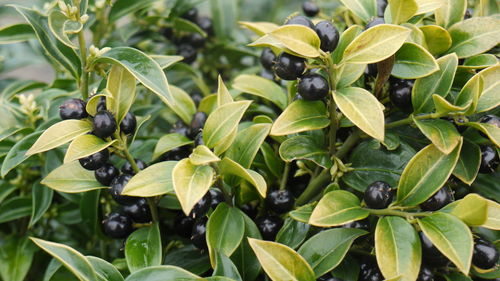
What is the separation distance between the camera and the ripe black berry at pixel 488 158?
99 cm

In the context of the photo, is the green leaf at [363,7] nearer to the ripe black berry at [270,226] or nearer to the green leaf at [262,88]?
the green leaf at [262,88]

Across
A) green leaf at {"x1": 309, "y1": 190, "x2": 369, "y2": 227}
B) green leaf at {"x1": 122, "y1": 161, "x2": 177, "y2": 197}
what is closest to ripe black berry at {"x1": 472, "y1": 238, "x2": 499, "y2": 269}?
green leaf at {"x1": 309, "y1": 190, "x2": 369, "y2": 227}

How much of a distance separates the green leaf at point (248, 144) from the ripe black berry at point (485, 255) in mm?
383

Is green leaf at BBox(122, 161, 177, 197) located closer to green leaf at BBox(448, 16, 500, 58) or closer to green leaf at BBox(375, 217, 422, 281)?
green leaf at BBox(375, 217, 422, 281)

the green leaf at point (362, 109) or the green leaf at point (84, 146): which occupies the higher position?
the green leaf at point (362, 109)

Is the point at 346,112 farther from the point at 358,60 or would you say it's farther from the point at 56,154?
the point at 56,154

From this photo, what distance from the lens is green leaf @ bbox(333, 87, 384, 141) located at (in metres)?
0.87

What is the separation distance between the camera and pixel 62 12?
3.46 ft

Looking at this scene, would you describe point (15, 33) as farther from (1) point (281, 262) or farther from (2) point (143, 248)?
(1) point (281, 262)

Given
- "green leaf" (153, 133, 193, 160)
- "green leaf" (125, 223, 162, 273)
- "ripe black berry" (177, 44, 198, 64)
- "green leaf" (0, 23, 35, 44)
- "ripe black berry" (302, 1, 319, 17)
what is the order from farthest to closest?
"ripe black berry" (177, 44, 198, 64) < "ripe black berry" (302, 1, 319, 17) < "green leaf" (0, 23, 35, 44) < "green leaf" (153, 133, 193, 160) < "green leaf" (125, 223, 162, 273)

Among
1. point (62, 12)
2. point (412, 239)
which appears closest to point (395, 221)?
point (412, 239)

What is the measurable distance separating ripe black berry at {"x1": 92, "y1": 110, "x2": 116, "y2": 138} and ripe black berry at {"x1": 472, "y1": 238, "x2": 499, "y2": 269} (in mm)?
621

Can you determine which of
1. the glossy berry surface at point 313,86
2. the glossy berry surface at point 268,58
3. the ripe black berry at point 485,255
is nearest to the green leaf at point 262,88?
the glossy berry surface at point 268,58

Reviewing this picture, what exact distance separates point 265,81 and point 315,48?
344 mm
